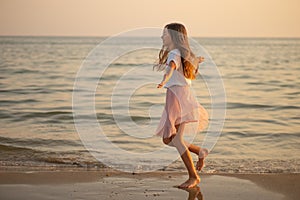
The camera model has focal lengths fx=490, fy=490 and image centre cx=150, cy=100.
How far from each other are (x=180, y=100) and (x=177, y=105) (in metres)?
0.06

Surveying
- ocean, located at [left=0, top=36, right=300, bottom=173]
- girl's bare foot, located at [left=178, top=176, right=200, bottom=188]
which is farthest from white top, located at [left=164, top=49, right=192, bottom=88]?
ocean, located at [left=0, top=36, right=300, bottom=173]

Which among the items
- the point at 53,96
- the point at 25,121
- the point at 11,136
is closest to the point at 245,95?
the point at 53,96

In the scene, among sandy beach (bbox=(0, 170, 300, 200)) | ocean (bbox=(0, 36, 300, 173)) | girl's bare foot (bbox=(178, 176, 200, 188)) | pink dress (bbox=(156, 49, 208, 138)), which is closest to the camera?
sandy beach (bbox=(0, 170, 300, 200))

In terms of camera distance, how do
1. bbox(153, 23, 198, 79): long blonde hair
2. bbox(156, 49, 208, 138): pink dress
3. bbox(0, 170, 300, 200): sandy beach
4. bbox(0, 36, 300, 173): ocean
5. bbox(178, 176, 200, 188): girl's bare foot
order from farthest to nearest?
bbox(0, 36, 300, 173): ocean, bbox(153, 23, 198, 79): long blonde hair, bbox(156, 49, 208, 138): pink dress, bbox(178, 176, 200, 188): girl's bare foot, bbox(0, 170, 300, 200): sandy beach

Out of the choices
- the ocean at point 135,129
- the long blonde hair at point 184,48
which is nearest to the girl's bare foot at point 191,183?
the ocean at point 135,129

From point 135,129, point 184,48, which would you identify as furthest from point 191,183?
point 135,129

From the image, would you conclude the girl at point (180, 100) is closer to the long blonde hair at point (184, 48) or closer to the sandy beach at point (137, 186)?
the long blonde hair at point (184, 48)

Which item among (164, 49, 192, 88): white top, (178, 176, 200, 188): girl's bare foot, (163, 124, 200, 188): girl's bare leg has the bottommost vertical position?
(178, 176, 200, 188): girl's bare foot

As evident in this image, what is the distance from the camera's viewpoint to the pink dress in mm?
5207

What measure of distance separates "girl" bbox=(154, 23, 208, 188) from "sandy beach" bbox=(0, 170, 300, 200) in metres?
0.27

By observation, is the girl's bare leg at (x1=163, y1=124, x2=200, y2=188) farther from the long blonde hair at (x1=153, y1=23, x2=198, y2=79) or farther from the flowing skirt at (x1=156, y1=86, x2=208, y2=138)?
the long blonde hair at (x1=153, y1=23, x2=198, y2=79)

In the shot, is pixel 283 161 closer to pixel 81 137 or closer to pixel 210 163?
→ pixel 210 163

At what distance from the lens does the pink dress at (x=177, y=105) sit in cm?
521

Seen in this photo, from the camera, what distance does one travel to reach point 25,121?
1012cm
